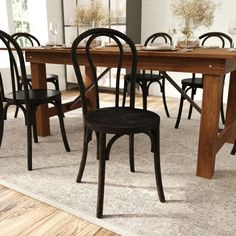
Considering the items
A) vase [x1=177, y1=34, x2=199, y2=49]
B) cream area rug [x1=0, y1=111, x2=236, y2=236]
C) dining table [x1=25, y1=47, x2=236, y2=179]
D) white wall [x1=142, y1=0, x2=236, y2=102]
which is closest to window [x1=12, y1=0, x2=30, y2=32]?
white wall [x1=142, y1=0, x2=236, y2=102]

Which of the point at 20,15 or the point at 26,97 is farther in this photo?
the point at 20,15

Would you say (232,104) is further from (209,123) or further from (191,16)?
(191,16)

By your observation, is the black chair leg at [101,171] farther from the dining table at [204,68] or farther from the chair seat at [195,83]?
the chair seat at [195,83]

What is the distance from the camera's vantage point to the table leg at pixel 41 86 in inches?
95.2

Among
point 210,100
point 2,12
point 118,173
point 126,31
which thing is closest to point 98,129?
point 118,173

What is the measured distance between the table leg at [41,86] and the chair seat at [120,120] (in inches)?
39.6

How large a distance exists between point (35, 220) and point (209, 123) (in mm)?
1097

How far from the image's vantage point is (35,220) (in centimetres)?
142

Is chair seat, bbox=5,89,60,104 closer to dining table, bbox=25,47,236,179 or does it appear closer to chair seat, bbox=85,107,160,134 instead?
dining table, bbox=25,47,236,179

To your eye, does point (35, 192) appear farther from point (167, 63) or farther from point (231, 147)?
point (231, 147)

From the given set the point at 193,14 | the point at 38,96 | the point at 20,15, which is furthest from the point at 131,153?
the point at 20,15

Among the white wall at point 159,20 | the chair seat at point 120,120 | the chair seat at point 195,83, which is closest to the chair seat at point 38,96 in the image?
the chair seat at point 120,120

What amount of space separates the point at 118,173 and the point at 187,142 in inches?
32.3

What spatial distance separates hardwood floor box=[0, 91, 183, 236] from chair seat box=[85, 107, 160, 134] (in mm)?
457
